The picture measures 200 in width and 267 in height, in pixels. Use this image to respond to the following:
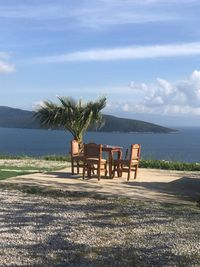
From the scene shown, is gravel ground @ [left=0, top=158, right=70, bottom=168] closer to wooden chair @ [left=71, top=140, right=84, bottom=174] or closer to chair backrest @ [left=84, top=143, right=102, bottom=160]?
wooden chair @ [left=71, top=140, right=84, bottom=174]

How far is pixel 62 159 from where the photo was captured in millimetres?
16484

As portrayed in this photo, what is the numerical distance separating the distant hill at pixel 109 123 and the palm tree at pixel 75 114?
27.5m

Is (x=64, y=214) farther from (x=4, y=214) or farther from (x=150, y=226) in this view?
(x=150, y=226)

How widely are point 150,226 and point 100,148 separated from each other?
4.20 metres

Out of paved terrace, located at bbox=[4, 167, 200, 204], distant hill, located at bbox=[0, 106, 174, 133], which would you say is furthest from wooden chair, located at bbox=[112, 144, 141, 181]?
distant hill, located at bbox=[0, 106, 174, 133]

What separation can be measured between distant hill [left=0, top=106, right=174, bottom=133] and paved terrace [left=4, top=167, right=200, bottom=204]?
3455 centimetres

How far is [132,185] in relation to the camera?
9.59 metres

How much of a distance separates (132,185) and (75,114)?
8140 mm

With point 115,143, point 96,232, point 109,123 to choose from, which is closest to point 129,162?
point 96,232

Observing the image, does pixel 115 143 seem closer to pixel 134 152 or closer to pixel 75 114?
pixel 75 114

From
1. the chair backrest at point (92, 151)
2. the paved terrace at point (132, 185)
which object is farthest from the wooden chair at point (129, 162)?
the chair backrest at point (92, 151)

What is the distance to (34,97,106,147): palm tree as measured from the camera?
57.1 feet

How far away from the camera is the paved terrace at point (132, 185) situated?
8508mm

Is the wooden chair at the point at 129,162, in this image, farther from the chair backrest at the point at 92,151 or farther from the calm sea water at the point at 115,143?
the calm sea water at the point at 115,143
